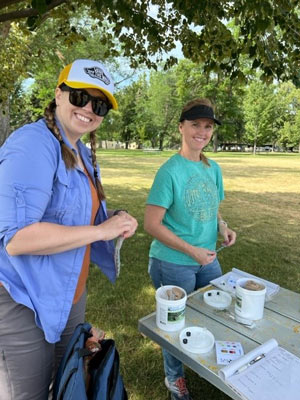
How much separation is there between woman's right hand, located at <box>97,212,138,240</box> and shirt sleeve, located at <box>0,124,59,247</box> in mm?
274

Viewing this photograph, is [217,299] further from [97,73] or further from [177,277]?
[97,73]

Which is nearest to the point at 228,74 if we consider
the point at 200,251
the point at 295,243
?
the point at 200,251

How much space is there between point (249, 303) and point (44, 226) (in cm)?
119

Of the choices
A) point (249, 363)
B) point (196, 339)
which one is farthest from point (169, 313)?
point (249, 363)

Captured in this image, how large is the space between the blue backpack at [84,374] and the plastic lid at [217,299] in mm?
711

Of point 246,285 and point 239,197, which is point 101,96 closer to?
point 246,285

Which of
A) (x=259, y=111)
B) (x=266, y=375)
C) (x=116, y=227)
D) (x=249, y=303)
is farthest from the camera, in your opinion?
(x=259, y=111)

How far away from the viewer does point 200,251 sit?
2035 millimetres

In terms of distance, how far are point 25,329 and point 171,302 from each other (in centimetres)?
69

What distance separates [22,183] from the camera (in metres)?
1.17

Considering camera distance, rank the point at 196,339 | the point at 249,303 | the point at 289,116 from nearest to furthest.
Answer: the point at 196,339 → the point at 249,303 → the point at 289,116

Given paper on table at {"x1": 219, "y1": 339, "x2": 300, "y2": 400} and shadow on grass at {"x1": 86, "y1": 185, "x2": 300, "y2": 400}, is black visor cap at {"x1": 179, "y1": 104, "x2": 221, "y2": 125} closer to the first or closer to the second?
paper on table at {"x1": 219, "y1": 339, "x2": 300, "y2": 400}

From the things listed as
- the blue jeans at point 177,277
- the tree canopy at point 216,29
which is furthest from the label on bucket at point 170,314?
the tree canopy at point 216,29

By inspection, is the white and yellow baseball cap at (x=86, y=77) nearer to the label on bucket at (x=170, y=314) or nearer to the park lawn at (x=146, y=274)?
the label on bucket at (x=170, y=314)
